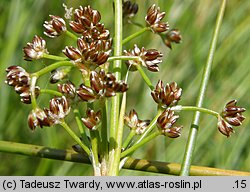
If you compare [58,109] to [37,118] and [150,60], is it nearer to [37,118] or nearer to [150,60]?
[37,118]

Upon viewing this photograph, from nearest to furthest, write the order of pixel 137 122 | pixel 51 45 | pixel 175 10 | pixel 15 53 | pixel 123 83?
pixel 123 83 → pixel 137 122 → pixel 15 53 → pixel 175 10 → pixel 51 45

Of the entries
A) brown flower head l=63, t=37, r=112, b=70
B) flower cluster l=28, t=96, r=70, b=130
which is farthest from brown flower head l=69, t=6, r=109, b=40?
flower cluster l=28, t=96, r=70, b=130

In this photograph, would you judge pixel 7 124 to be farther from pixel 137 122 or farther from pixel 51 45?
pixel 137 122

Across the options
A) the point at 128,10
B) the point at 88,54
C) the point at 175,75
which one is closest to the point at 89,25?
the point at 88,54

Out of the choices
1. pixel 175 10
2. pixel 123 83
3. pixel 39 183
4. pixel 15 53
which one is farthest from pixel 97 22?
pixel 175 10

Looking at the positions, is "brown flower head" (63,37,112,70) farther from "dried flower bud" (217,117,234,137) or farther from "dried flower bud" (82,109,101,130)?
"dried flower bud" (217,117,234,137)

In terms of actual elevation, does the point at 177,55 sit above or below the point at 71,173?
above
